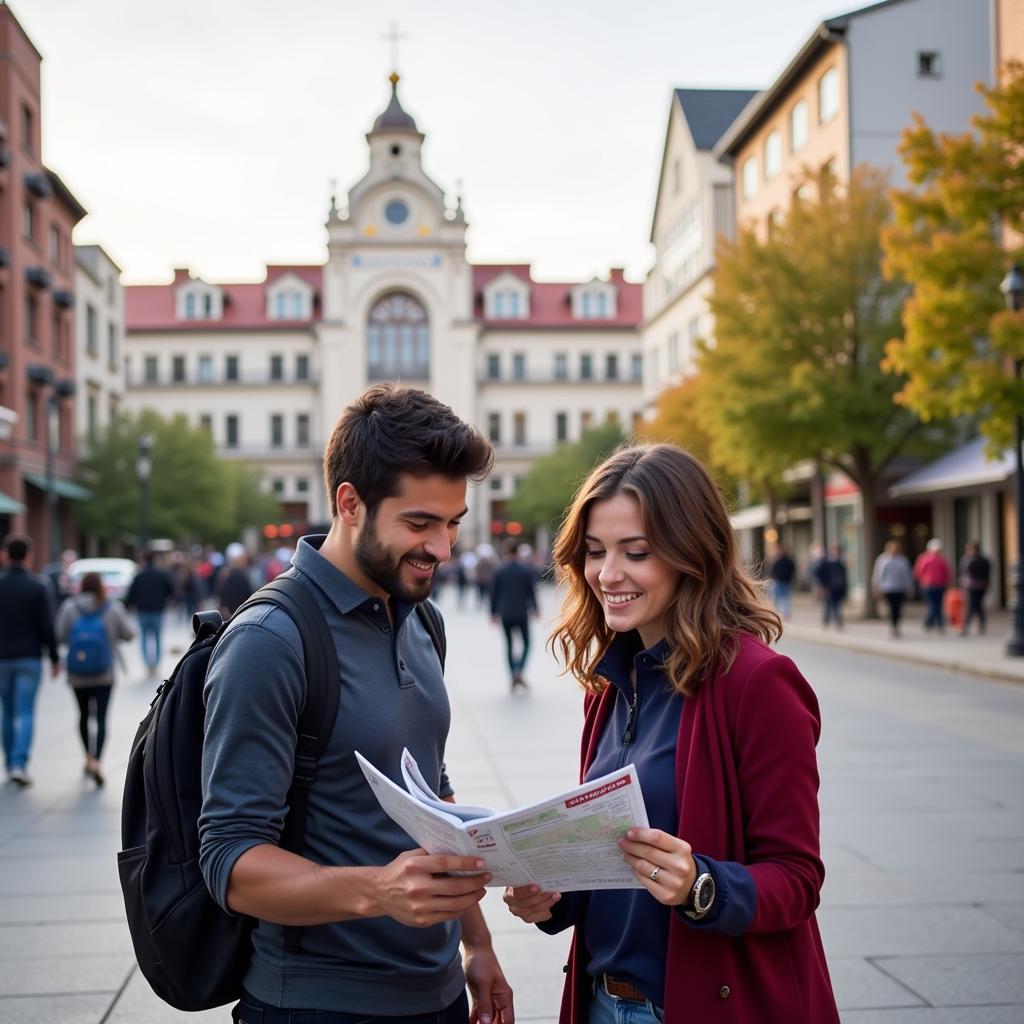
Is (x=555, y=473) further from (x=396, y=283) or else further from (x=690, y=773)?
(x=690, y=773)

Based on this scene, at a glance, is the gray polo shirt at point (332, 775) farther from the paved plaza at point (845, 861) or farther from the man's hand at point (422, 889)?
the paved plaza at point (845, 861)

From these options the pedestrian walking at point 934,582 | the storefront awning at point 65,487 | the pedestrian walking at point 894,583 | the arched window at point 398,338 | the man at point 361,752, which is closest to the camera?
the man at point 361,752

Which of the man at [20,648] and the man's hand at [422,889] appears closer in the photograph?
the man's hand at [422,889]

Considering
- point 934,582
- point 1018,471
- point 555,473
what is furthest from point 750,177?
point 555,473

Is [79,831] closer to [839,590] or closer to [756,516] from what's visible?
[839,590]

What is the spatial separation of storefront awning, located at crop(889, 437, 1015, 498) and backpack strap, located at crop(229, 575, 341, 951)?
A: 24.9 meters

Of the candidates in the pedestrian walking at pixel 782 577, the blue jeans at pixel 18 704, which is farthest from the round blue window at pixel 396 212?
the blue jeans at pixel 18 704

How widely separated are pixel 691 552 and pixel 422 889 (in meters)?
0.96

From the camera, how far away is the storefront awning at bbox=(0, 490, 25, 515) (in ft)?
A: 118

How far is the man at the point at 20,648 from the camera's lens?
10.2m

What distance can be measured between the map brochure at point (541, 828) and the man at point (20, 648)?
8680mm

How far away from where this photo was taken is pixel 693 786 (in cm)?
247

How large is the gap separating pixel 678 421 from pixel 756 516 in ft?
14.5

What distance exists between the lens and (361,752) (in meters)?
2.49
